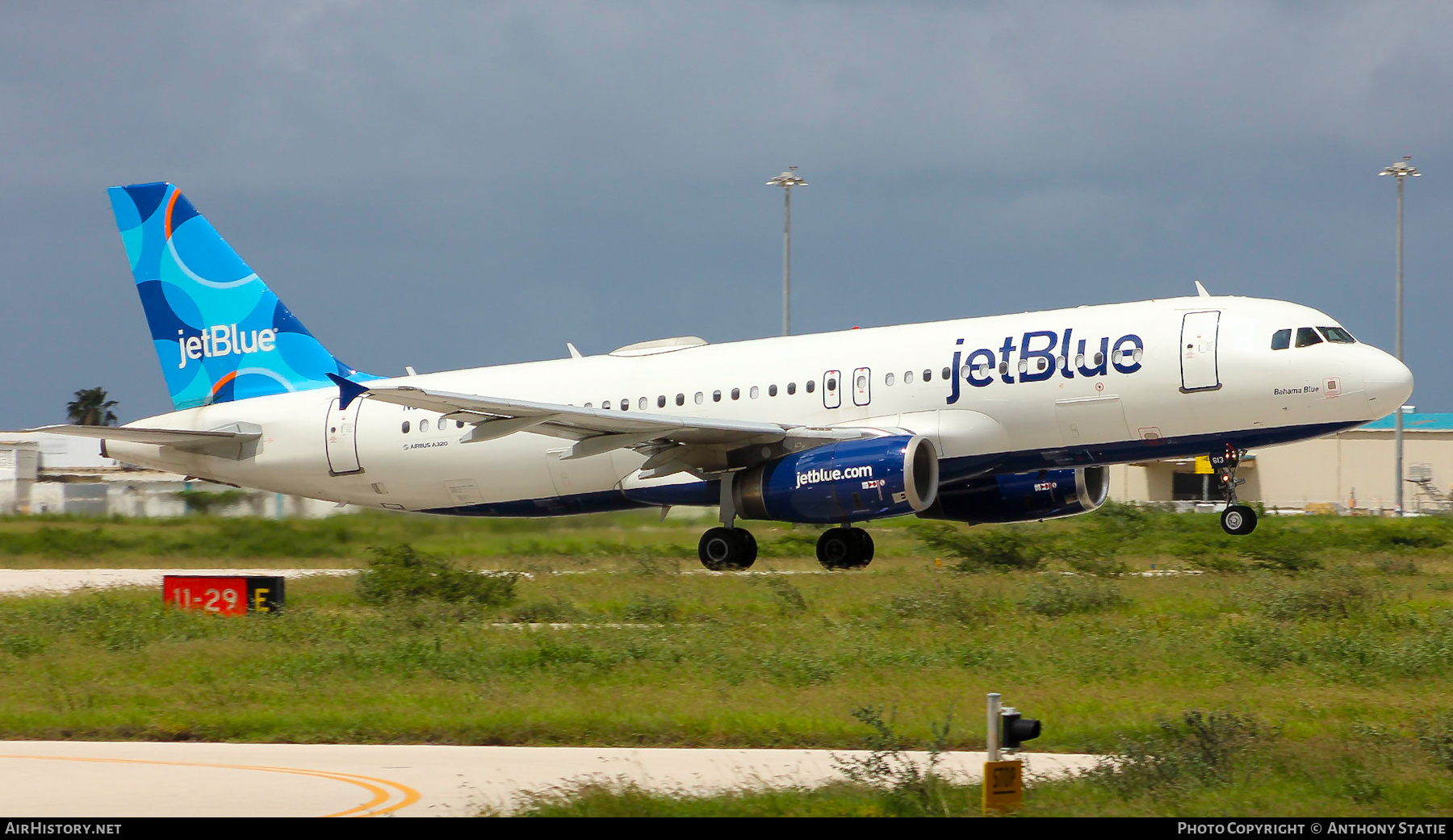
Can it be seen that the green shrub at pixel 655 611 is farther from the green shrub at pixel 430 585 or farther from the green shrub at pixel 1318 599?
the green shrub at pixel 1318 599

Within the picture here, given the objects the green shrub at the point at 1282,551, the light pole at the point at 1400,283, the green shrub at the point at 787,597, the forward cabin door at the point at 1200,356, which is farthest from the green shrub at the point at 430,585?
the light pole at the point at 1400,283

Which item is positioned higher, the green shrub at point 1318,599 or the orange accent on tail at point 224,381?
the orange accent on tail at point 224,381

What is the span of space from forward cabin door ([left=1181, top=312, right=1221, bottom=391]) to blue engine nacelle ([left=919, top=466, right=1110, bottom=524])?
3.88m

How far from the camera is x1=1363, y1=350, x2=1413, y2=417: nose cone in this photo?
22.9 meters

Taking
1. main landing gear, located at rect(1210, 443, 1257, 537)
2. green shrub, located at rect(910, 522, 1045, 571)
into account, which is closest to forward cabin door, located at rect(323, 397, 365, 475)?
green shrub, located at rect(910, 522, 1045, 571)

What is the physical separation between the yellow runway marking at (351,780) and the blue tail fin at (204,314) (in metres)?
18.3

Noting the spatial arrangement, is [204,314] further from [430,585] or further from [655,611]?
[655,611]

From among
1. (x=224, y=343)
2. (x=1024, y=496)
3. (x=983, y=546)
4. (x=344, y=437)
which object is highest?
(x=224, y=343)

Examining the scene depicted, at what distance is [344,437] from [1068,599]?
13856mm

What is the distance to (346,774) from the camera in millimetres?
11203

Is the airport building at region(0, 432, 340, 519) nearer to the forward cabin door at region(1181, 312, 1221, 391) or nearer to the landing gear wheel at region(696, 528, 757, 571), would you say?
the landing gear wheel at region(696, 528, 757, 571)

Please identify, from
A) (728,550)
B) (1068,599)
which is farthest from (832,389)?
(1068,599)

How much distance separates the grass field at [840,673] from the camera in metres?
10.6

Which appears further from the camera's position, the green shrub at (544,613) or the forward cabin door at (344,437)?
the forward cabin door at (344,437)
